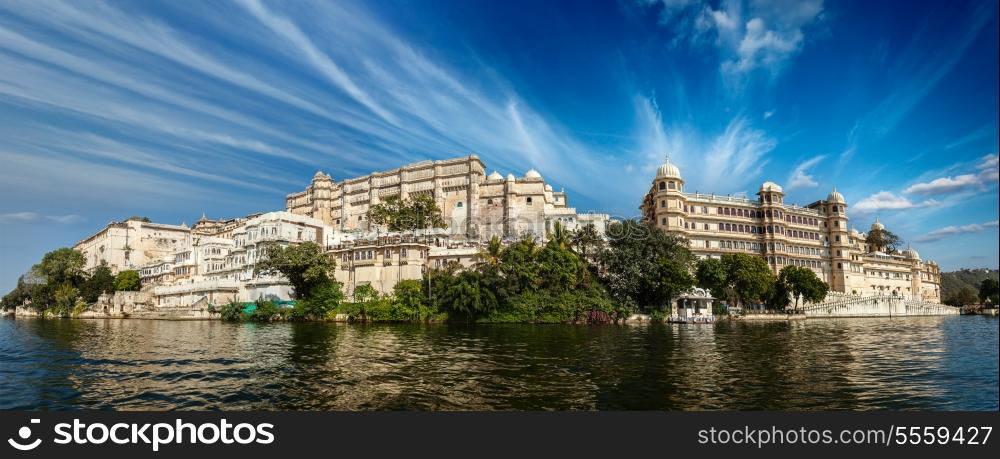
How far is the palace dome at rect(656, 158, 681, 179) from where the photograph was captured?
70500mm

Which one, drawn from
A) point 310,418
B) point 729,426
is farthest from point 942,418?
point 310,418

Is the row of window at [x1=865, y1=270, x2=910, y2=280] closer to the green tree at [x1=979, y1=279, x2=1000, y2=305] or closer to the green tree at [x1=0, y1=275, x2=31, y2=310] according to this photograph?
the green tree at [x1=979, y1=279, x2=1000, y2=305]

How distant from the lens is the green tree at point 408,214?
272 ft

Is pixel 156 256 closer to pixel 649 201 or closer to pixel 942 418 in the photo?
pixel 649 201

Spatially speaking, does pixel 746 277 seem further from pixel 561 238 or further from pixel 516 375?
pixel 516 375

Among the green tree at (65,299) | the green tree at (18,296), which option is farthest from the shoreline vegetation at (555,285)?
the green tree at (18,296)

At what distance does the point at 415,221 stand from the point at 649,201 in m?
36.8

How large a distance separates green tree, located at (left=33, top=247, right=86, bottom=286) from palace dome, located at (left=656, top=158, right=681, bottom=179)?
311 feet

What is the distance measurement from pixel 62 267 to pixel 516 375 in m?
104

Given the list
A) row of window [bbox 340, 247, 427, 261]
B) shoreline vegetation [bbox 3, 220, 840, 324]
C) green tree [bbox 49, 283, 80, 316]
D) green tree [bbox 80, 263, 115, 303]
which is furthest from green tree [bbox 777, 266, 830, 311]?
green tree [bbox 49, 283, 80, 316]

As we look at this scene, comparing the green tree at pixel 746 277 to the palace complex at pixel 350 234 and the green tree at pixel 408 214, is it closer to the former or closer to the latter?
the palace complex at pixel 350 234

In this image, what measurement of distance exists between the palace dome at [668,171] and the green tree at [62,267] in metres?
94.8

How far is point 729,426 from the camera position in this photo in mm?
8484

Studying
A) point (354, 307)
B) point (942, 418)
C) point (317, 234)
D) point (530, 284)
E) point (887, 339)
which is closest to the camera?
point (942, 418)
